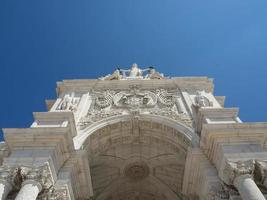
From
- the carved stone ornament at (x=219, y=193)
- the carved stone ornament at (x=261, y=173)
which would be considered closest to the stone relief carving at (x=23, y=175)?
the carved stone ornament at (x=219, y=193)

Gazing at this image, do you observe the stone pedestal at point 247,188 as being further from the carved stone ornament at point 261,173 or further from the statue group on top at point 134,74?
the statue group on top at point 134,74

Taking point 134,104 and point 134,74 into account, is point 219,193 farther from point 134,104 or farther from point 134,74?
point 134,74

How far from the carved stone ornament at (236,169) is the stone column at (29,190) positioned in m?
6.10

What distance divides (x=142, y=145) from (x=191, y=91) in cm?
415

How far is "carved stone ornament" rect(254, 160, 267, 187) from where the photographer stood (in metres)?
10.8

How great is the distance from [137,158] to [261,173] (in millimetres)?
7515

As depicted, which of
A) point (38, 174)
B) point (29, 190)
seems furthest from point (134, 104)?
point (29, 190)

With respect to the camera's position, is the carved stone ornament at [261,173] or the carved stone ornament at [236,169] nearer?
the carved stone ornament at [236,169]

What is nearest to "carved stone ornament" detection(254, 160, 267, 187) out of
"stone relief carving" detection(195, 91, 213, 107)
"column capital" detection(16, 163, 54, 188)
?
"stone relief carving" detection(195, 91, 213, 107)

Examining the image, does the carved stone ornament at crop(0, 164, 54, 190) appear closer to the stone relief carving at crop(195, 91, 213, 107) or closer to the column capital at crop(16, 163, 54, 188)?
the column capital at crop(16, 163, 54, 188)

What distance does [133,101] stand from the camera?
57.0 ft

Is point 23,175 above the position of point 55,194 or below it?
above

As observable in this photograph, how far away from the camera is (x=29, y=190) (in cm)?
1011

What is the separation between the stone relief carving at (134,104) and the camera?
1600 cm
